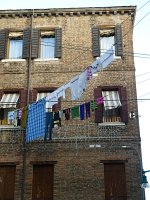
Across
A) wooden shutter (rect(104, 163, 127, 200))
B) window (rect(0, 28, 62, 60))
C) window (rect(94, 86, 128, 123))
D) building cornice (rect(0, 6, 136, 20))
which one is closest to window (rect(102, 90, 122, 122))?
window (rect(94, 86, 128, 123))

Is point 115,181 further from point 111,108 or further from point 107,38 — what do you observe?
point 107,38

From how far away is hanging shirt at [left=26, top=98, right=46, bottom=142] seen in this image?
692 inches

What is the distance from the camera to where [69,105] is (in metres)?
20.8

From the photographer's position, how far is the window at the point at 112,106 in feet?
66.8

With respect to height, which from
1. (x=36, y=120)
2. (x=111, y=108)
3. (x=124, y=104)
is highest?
(x=124, y=104)

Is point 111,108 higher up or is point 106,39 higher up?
point 106,39

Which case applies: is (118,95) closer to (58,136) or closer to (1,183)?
(58,136)

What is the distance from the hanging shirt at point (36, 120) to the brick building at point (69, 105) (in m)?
1.74

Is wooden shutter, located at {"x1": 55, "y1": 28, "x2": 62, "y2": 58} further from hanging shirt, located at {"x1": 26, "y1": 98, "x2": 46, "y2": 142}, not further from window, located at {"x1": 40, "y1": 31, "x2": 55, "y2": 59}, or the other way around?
hanging shirt, located at {"x1": 26, "y1": 98, "x2": 46, "y2": 142}

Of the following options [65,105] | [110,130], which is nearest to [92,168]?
[110,130]

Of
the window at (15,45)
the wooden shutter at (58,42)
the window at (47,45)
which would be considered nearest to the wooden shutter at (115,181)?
the wooden shutter at (58,42)

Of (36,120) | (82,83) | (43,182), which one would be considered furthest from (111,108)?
(43,182)

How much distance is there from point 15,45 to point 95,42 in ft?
14.9

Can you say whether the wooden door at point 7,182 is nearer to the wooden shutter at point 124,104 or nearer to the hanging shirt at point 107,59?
the wooden shutter at point 124,104
